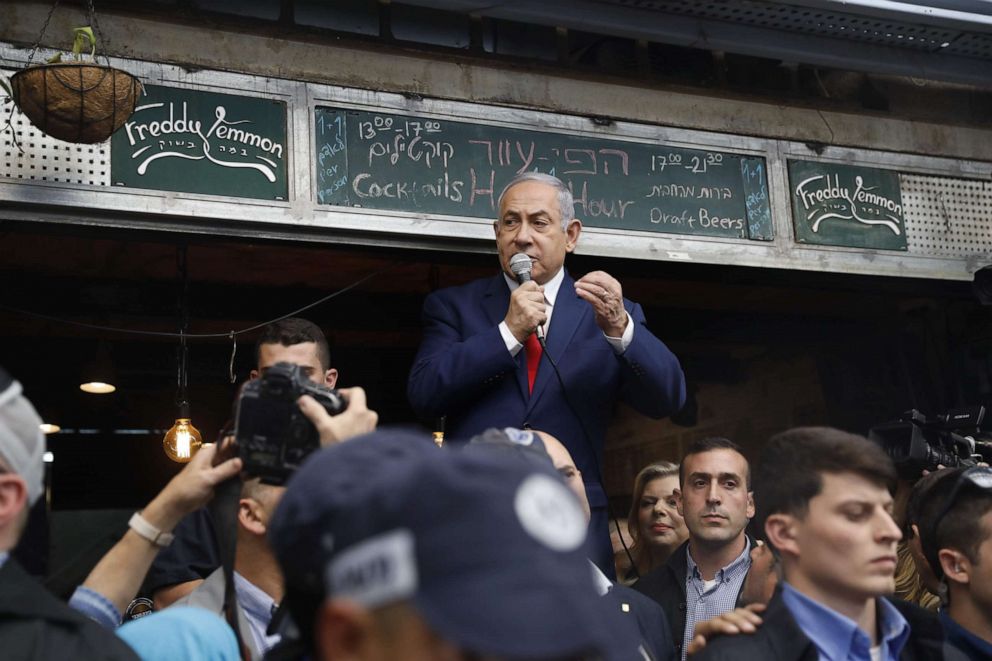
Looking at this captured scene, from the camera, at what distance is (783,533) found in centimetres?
259

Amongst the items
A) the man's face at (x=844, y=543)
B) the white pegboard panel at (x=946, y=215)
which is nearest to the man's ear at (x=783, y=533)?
the man's face at (x=844, y=543)

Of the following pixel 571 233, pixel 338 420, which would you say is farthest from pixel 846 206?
pixel 338 420

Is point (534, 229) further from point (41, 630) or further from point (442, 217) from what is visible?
point (41, 630)

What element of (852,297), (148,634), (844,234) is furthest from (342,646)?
(852,297)

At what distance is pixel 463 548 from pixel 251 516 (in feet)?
5.90

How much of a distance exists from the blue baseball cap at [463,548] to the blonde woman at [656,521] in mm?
3752

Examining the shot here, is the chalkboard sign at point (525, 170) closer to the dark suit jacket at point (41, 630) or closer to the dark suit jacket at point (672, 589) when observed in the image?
the dark suit jacket at point (672, 589)

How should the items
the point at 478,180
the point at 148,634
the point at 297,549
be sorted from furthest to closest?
1. the point at 478,180
2. the point at 148,634
3. the point at 297,549

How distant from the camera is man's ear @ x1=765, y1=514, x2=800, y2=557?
2572mm

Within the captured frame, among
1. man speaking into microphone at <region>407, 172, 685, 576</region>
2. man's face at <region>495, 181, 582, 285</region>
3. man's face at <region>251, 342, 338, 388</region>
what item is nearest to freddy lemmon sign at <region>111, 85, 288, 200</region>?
man's face at <region>251, 342, 338, 388</region>

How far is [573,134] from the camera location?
517 cm

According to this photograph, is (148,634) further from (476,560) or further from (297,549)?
(476,560)

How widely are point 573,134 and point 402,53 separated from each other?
77 centimetres

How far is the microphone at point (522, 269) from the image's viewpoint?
3643mm
